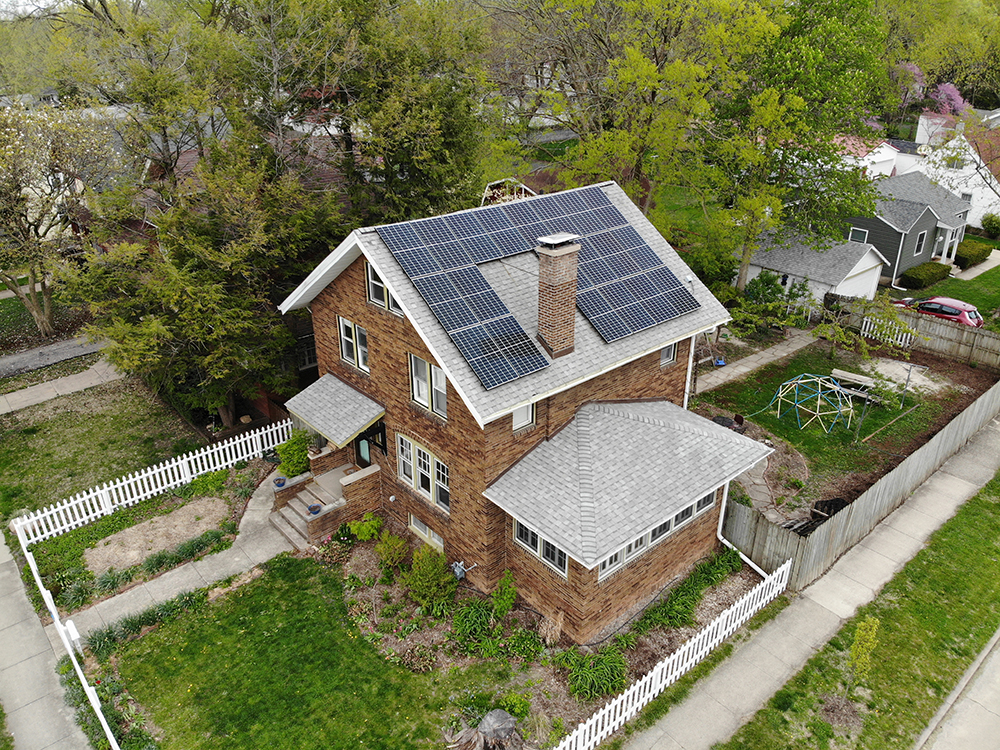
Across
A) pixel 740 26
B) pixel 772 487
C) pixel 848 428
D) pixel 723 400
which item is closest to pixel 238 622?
pixel 772 487

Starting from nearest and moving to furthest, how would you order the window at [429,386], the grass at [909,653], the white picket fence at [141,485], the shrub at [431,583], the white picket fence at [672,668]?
the white picket fence at [672,668], the grass at [909,653], the window at [429,386], the shrub at [431,583], the white picket fence at [141,485]

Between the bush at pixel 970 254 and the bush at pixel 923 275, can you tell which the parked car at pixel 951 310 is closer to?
the bush at pixel 923 275

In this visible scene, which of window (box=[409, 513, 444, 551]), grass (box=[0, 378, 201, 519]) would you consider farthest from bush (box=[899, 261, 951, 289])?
grass (box=[0, 378, 201, 519])

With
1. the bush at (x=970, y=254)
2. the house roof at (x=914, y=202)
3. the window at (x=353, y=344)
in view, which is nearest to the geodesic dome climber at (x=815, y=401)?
the window at (x=353, y=344)

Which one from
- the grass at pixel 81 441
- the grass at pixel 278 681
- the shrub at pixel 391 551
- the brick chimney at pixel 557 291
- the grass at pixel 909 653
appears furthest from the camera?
the grass at pixel 81 441

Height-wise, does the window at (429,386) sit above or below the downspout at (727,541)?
above

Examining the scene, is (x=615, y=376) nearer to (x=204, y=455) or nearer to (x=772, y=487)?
(x=772, y=487)

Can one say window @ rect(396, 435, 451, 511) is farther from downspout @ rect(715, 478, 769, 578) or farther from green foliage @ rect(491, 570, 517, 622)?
downspout @ rect(715, 478, 769, 578)

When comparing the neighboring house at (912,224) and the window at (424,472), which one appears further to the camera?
the neighboring house at (912,224)

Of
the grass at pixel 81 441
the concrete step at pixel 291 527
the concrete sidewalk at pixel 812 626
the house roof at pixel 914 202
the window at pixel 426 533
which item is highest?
the house roof at pixel 914 202
